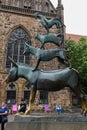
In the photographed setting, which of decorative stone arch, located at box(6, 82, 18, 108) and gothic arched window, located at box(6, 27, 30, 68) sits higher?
gothic arched window, located at box(6, 27, 30, 68)

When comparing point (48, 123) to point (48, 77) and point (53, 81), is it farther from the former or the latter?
point (48, 77)

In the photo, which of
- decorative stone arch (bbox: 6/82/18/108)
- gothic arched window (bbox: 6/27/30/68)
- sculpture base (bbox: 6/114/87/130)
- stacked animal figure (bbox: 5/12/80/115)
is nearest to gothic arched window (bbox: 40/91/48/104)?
decorative stone arch (bbox: 6/82/18/108)

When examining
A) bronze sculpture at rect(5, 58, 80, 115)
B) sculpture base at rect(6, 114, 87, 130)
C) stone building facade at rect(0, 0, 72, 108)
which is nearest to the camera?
sculpture base at rect(6, 114, 87, 130)

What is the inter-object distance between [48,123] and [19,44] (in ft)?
65.5

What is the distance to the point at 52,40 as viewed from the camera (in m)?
6.73

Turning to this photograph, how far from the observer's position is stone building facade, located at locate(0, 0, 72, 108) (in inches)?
891

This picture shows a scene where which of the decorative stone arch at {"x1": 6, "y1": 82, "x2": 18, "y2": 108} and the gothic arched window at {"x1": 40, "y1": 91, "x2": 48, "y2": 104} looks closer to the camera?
the decorative stone arch at {"x1": 6, "y1": 82, "x2": 18, "y2": 108}

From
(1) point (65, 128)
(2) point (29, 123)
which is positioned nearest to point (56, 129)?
(1) point (65, 128)

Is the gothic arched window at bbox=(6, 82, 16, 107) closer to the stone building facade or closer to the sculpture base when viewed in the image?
the stone building facade

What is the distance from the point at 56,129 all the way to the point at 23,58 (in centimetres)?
1919

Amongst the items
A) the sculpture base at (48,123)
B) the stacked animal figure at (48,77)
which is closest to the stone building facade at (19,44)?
the stacked animal figure at (48,77)

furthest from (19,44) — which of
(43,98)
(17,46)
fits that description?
(43,98)

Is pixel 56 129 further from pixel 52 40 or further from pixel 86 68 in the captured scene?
pixel 86 68

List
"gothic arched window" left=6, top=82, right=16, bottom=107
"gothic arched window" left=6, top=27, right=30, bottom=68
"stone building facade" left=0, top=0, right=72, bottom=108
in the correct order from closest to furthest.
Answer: "gothic arched window" left=6, top=82, right=16, bottom=107 < "stone building facade" left=0, top=0, right=72, bottom=108 < "gothic arched window" left=6, top=27, right=30, bottom=68
